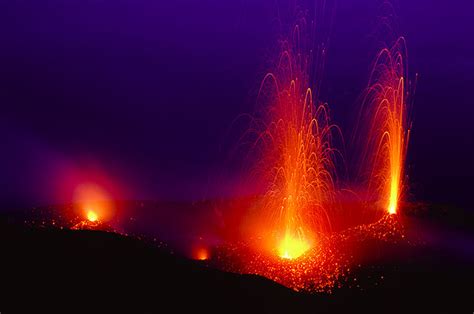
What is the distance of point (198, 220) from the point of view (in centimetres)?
1905

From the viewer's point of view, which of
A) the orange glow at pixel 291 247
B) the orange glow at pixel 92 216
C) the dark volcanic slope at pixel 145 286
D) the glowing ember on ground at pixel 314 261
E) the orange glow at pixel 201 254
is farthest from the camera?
the orange glow at pixel 92 216

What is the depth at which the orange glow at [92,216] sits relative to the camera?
18.7m

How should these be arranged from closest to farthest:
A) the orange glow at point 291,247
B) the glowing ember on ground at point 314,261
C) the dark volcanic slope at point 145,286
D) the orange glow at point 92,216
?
the dark volcanic slope at point 145,286 → the glowing ember on ground at point 314,261 → the orange glow at point 291,247 → the orange glow at point 92,216

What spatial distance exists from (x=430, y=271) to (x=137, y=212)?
11361 mm

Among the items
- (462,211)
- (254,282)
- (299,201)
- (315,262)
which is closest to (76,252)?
(254,282)

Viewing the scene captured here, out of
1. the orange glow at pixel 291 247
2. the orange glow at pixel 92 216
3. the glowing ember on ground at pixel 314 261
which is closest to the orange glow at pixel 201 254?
the glowing ember on ground at pixel 314 261

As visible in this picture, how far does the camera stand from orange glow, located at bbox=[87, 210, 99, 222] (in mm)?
18734

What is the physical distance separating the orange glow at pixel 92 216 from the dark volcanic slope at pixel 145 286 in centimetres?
496

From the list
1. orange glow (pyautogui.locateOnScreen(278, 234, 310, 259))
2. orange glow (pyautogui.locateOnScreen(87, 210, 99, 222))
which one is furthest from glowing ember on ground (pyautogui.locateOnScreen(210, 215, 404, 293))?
orange glow (pyautogui.locateOnScreen(87, 210, 99, 222))

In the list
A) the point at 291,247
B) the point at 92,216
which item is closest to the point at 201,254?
the point at 291,247

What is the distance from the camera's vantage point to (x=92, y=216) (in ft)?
62.4

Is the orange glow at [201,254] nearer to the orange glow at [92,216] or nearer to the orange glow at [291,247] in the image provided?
the orange glow at [291,247]

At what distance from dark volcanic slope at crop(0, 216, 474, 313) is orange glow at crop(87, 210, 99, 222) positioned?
4.96m

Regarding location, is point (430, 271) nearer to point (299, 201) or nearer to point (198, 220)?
point (299, 201)
